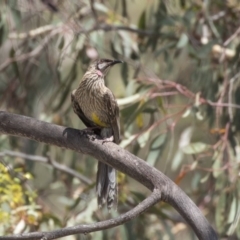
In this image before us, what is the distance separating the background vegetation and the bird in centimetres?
33

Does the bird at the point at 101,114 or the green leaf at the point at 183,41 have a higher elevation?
the green leaf at the point at 183,41

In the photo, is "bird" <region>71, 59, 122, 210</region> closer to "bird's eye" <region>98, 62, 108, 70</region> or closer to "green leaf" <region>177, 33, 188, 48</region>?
"bird's eye" <region>98, 62, 108, 70</region>

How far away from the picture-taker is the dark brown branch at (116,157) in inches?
112

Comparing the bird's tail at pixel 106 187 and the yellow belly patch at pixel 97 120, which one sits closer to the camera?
the bird's tail at pixel 106 187

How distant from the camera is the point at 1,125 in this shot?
318 cm

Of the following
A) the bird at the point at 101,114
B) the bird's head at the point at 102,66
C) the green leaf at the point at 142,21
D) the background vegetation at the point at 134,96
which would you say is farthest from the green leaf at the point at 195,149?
the green leaf at the point at 142,21

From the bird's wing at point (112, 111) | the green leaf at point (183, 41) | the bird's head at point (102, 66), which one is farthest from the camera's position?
the green leaf at point (183, 41)

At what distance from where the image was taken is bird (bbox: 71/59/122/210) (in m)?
3.96

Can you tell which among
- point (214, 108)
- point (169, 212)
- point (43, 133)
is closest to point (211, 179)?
point (214, 108)

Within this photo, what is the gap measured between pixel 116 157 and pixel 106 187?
91 cm

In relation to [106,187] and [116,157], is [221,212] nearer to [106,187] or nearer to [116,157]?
[106,187]

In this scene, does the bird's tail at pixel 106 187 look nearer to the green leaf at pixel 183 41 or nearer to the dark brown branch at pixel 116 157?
the dark brown branch at pixel 116 157

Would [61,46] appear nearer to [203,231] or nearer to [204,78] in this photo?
[204,78]

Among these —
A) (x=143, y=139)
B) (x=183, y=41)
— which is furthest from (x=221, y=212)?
(x=183, y=41)
